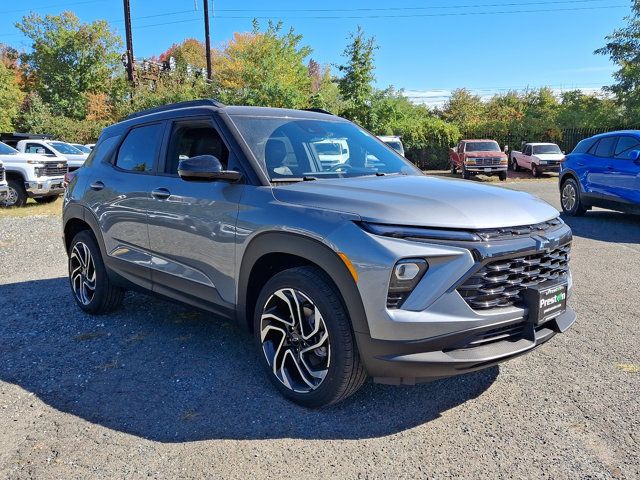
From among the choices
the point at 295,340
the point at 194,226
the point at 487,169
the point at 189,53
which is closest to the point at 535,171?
the point at 487,169

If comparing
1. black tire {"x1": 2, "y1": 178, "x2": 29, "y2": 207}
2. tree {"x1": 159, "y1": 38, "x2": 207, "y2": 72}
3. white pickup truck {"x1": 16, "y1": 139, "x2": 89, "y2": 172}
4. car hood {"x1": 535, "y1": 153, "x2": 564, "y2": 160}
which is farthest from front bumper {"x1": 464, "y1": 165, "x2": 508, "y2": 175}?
tree {"x1": 159, "y1": 38, "x2": 207, "y2": 72}

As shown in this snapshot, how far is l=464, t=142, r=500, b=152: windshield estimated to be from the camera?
23.3 metres

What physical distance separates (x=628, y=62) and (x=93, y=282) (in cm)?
3662

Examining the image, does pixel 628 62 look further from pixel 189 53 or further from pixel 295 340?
pixel 189 53

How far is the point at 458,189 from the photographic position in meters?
3.23

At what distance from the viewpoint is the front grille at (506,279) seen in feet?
8.71

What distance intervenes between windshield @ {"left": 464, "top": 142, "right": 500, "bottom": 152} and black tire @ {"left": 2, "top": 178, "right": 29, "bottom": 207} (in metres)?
17.6

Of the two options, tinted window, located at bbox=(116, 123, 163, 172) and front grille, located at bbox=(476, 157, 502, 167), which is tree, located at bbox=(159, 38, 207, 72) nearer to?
front grille, located at bbox=(476, 157, 502, 167)

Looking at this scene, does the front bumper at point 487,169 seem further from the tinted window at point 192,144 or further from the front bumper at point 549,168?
the tinted window at point 192,144

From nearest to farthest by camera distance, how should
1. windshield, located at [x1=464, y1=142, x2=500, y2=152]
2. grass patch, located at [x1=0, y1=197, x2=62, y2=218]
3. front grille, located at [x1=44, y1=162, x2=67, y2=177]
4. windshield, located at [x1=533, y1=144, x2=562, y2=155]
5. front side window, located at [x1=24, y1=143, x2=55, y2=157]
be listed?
grass patch, located at [x1=0, y1=197, x2=62, y2=218]
front grille, located at [x1=44, y1=162, x2=67, y2=177]
front side window, located at [x1=24, y1=143, x2=55, y2=157]
windshield, located at [x1=464, y1=142, x2=500, y2=152]
windshield, located at [x1=533, y1=144, x2=562, y2=155]

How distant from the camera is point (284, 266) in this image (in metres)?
3.31

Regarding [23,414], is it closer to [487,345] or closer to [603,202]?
Result: [487,345]

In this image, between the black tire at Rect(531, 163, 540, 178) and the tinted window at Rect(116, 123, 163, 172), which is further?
the black tire at Rect(531, 163, 540, 178)

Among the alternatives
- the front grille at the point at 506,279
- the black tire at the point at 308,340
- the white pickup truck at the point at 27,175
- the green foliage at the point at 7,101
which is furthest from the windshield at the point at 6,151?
the green foliage at the point at 7,101
